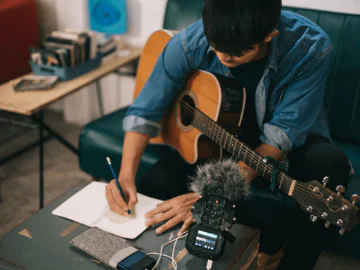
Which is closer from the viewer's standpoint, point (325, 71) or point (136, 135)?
point (325, 71)

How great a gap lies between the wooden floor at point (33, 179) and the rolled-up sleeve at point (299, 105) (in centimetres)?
68

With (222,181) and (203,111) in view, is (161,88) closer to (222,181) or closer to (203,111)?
(203,111)

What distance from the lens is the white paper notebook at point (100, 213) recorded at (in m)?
1.21

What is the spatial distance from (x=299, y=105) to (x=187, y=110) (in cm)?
43

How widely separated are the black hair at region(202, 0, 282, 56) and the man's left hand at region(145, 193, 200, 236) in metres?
0.48

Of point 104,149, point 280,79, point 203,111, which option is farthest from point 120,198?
point 280,79

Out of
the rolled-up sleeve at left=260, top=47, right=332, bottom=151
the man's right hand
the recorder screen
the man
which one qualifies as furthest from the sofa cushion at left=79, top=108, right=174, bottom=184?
the recorder screen

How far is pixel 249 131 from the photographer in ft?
5.17

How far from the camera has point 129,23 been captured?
2.52m

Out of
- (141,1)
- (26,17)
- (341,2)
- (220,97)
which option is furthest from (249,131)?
(26,17)

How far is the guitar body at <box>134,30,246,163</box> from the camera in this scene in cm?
145

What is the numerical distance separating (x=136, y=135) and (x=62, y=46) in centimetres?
83

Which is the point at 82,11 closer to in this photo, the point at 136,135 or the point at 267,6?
the point at 136,135

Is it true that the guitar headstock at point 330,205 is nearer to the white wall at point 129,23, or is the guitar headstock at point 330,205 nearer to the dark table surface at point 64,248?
the dark table surface at point 64,248
